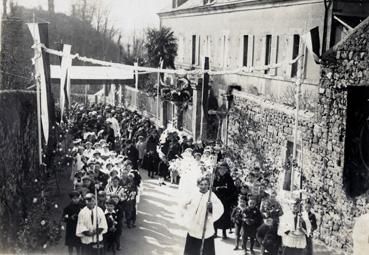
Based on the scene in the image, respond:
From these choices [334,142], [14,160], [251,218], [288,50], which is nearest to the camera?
[14,160]

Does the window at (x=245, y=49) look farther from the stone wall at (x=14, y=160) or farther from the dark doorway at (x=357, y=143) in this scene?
the stone wall at (x=14, y=160)

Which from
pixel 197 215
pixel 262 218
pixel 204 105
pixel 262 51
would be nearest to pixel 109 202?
pixel 197 215

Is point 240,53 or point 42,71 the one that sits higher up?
point 240,53

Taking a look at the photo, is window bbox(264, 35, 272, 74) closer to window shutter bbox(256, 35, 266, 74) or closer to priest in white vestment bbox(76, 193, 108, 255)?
window shutter bbox(256, 35, 266, 74)

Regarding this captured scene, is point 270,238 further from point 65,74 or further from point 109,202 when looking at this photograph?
point 65,74

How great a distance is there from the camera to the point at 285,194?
11094 mm

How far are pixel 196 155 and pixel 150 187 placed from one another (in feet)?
8.86

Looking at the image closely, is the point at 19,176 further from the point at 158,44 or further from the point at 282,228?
the point at 158,44

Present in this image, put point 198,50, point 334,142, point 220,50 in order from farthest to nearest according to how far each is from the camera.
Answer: point 198,50
point 220,50
point 334,142

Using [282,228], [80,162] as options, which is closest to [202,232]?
[282,228]

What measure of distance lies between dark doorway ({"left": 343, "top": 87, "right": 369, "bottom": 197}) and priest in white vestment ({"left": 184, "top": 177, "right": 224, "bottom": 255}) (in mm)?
3152

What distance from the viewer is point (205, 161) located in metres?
12.6

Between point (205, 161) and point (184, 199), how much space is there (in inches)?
152

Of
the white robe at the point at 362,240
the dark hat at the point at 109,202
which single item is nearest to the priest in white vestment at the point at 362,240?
the white robe at the point at 362,240
